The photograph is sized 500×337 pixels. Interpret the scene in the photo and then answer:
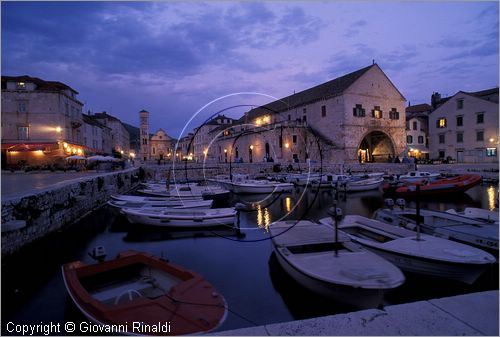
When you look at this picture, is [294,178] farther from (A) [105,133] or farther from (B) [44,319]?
(A) [105,133]

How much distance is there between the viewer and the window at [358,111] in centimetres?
4538

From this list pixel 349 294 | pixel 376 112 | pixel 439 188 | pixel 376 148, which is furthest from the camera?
pixel 376 148

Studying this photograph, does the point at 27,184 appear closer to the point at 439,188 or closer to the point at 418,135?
the point at 439,188

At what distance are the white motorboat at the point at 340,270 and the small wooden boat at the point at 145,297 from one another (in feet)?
8.07

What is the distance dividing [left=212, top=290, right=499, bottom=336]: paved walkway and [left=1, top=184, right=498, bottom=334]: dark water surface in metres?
4.63

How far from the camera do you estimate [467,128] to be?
5022cm

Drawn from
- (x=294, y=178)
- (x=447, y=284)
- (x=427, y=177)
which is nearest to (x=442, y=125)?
(x=427, y=177)

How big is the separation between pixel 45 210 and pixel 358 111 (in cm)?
4249

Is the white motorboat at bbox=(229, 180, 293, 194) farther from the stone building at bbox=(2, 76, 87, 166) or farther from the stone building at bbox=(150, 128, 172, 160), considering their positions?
the stone building at bbox=(150, 128, 172, 160)

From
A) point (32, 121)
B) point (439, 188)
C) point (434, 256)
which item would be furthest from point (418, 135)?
point (32, 121)

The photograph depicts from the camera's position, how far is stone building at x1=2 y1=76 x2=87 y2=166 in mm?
36500

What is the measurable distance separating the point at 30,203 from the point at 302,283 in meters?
11.3

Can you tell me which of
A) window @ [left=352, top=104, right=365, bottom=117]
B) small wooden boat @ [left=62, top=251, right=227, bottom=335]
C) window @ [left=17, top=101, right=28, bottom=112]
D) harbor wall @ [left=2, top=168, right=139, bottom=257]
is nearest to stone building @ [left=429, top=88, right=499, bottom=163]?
window @ [left=352, top=104, right=365, bottom=117]

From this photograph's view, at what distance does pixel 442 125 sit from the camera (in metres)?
54.4
